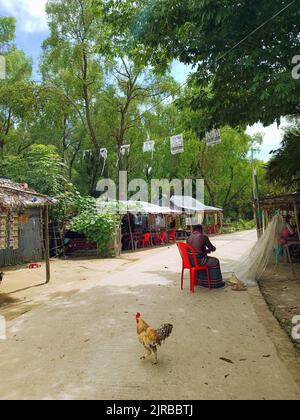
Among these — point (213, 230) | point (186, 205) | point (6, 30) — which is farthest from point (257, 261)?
point (213, 230)

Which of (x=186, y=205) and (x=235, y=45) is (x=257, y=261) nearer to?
(x=235, y=45)

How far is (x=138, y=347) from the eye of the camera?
4199 millimetres

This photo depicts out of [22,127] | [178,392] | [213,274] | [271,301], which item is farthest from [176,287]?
[22,127]

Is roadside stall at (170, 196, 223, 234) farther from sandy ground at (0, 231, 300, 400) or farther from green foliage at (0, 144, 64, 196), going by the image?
sandy ground at (0, 231, 300, 400)

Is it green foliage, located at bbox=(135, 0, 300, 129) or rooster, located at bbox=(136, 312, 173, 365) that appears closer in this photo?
rooster, located at bbox=(136, 312, 173, 365)

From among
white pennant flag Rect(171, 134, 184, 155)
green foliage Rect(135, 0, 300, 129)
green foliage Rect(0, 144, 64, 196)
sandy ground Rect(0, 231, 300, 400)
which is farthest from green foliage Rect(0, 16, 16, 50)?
sandy ground Rect(0, 231, 300, 400)

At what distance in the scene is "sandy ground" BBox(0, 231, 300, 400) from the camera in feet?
10.5

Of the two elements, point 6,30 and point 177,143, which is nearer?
point 177,143

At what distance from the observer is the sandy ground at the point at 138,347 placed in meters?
3.20

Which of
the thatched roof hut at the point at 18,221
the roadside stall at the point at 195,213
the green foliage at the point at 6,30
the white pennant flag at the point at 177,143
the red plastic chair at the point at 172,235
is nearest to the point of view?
the thatched roof hut at the point at 18,221

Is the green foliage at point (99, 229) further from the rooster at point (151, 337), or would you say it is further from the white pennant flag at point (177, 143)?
the rooster at point (151, 337)

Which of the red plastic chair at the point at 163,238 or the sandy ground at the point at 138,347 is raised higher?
A: the red plastic chair at the point at 163,238

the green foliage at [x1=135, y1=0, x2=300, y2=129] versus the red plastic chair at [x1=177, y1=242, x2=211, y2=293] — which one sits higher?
the green foliage at [x1=135, y1=0, x2=300, y2=129]

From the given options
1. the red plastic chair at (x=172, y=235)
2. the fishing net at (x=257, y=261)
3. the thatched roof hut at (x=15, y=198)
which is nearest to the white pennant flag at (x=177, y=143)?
the red plastic chair at (x=172, y=235)
